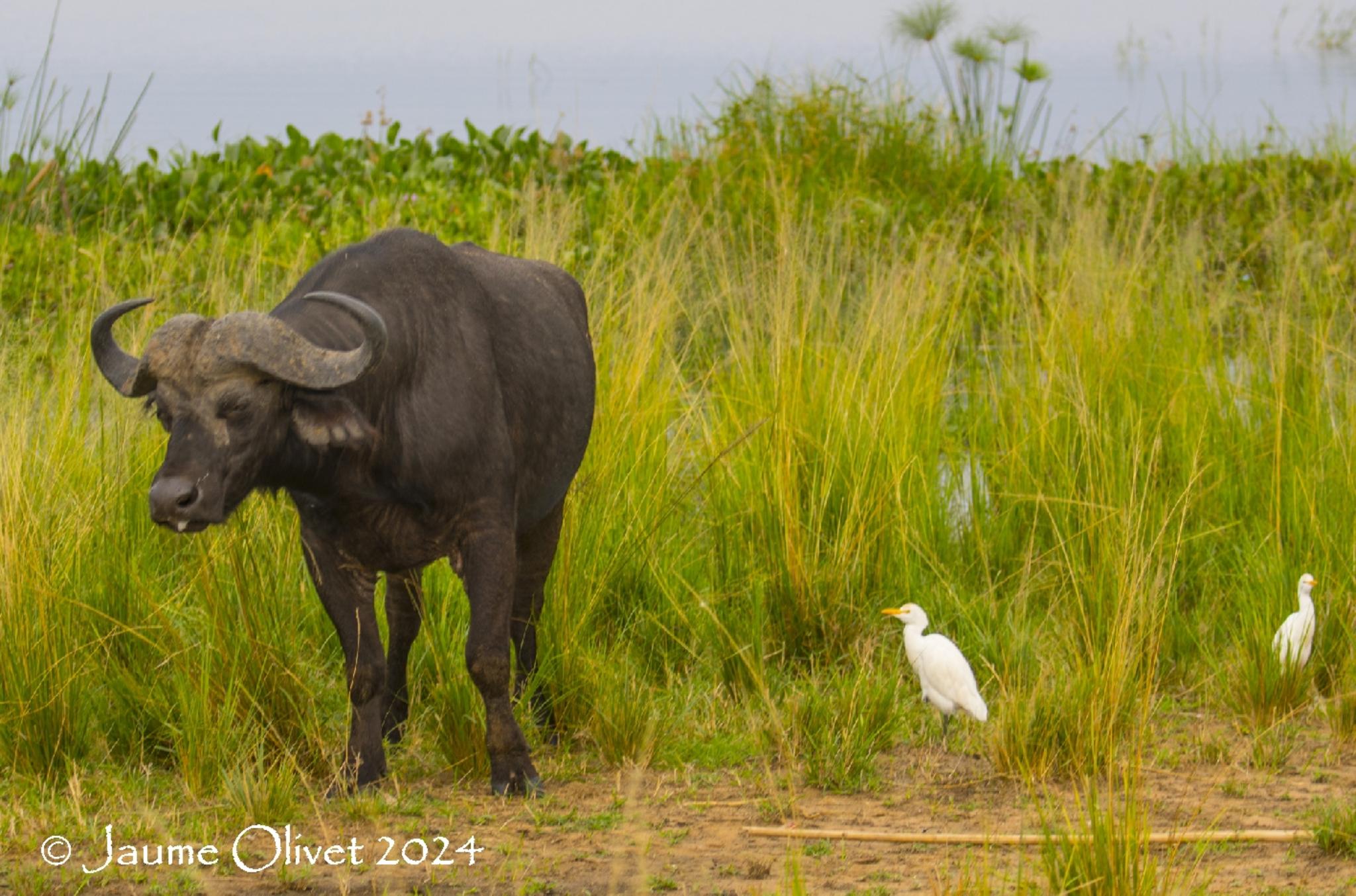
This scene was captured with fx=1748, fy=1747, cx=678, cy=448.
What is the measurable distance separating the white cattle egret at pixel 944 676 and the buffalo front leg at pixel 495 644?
137 cm

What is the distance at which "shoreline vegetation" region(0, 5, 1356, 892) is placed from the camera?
5582mm

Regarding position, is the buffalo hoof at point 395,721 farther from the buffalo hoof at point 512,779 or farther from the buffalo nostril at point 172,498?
the buffalo nostril at point 172,498

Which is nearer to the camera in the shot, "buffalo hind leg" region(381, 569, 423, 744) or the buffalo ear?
the buffalo ear

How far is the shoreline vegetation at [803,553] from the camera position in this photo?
18.3 feet

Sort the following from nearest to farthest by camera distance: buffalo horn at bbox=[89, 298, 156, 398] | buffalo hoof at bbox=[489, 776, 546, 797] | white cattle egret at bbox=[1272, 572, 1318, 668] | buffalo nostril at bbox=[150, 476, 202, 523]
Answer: buffalo nostril at bbox=[150, 476, 202, 523] < buffalo horn at bbox=[89, 298, 156, 398] < buffalo hoof at bbox=[489, 776, 546, 797] < white cattle egret at bbox=[1272, 572, 1318, 668]

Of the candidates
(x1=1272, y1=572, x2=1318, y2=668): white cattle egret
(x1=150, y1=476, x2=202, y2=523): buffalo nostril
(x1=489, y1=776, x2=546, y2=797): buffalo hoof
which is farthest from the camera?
(x1=1272, y1=572, x2=1318, y2=668): white cattle egret

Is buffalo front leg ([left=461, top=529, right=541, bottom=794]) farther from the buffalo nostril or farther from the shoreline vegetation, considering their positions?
the buffalo nostril

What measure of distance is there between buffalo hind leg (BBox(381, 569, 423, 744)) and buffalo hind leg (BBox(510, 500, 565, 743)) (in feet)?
1.16

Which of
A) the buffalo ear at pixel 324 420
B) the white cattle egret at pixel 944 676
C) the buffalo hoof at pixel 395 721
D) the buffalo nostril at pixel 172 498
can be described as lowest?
the buffalo hoof at pixel 395 721

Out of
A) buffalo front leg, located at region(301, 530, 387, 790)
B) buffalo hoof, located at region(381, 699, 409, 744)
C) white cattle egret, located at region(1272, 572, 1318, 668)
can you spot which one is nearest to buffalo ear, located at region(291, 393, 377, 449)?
buffalo front leg, located at region(301, 530, 387, 790)

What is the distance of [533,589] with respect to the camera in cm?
613

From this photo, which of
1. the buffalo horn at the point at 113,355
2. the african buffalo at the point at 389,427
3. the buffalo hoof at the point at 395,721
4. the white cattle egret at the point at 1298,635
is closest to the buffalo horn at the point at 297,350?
the african buffalo at the point at 389,427

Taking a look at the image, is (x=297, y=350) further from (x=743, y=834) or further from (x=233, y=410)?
(x=743, y=834)

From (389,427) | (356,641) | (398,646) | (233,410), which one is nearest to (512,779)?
(356,641)
